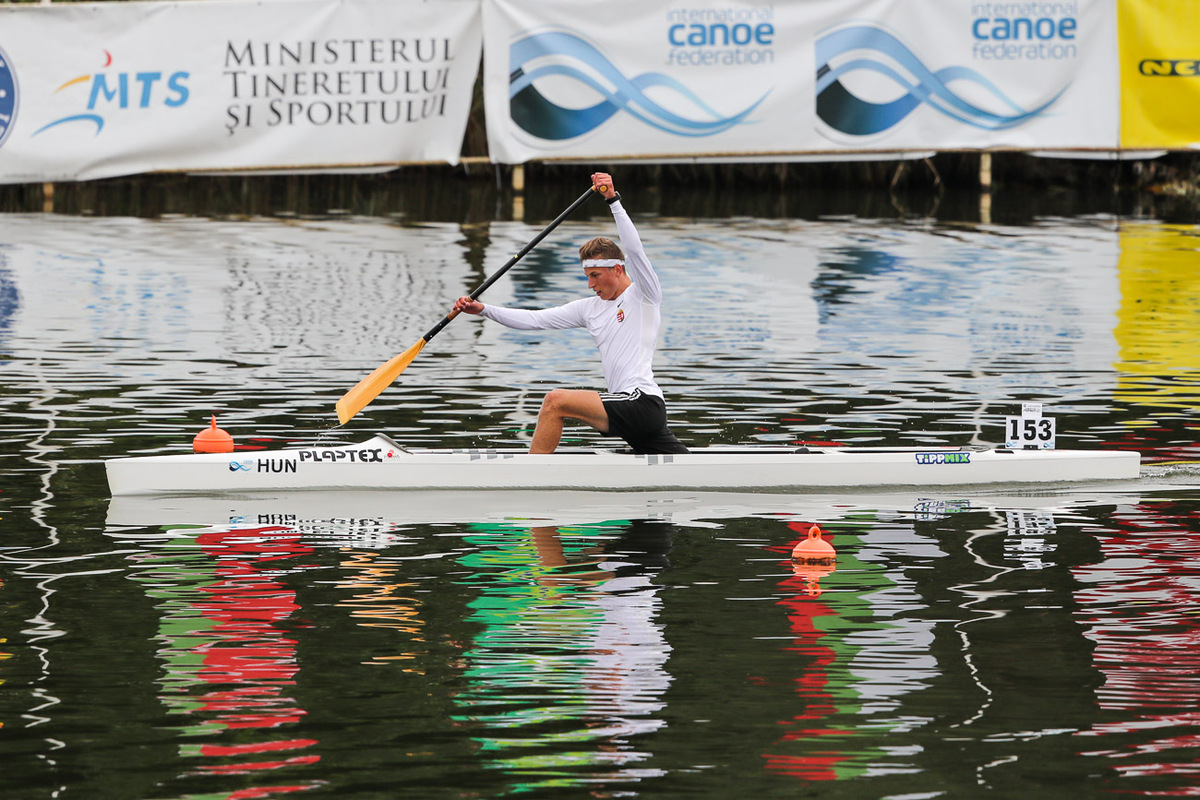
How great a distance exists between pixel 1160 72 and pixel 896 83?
3.83 metres

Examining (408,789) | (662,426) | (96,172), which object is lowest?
(408,789)

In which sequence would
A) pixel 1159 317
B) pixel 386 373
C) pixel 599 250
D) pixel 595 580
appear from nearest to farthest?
pixel 595 580
pixel 599 250
pixel 386 373
pixel 1159 317

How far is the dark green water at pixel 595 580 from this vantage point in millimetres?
6801

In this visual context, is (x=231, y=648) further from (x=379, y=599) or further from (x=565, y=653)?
(x=565, y=653)

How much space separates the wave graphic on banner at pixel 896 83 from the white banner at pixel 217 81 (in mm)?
5123

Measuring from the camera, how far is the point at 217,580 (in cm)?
934

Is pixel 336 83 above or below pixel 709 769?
above

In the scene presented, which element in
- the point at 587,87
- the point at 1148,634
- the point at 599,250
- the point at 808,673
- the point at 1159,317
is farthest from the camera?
the point at 587,87

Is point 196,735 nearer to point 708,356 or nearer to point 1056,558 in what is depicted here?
point 1056,558

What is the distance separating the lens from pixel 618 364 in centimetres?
1180

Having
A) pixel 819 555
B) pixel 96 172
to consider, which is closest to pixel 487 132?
pixel 96 172

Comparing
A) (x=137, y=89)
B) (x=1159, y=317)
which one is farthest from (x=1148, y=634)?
(x=137, y=89)

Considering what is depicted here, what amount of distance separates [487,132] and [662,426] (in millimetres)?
16082

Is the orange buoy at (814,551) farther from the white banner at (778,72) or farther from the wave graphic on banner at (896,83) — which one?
the wave graphic on banner at (896,83)
